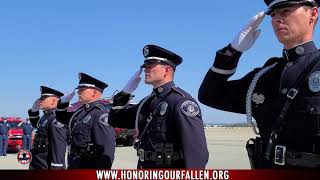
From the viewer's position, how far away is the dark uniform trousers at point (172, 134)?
4215 mm

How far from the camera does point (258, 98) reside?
284 cm

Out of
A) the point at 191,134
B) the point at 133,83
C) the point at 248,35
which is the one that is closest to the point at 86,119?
the point at 133,83

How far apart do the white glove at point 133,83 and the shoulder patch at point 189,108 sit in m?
1.08

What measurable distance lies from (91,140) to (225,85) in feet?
11.2

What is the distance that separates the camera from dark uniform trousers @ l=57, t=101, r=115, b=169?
588 centimetres

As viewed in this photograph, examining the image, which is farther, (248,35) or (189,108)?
(189,108)

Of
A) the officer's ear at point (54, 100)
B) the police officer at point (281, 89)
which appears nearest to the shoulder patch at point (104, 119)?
the officer's ear at point (54, 100)

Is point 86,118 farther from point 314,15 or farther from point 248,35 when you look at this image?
point 314,15

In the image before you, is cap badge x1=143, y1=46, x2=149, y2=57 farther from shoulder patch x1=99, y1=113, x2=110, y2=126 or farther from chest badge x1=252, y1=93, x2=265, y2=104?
chest badge x1=252, y1=93, x2=265, y2=104

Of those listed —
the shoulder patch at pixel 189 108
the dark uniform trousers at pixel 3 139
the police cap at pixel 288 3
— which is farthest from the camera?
the dark uniform trousers at pixel 3 139

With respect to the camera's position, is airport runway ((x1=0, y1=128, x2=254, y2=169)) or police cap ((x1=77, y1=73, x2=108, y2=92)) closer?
police cap ((x1=77, y1=73, x2=108, y2=92))

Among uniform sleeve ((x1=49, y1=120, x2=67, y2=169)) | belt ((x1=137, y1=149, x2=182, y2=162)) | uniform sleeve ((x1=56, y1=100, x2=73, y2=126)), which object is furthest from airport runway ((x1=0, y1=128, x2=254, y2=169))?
belt ((x1=137, y1=149, x2=182, y2=162))

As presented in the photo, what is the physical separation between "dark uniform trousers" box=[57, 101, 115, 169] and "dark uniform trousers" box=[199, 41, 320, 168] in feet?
10.1

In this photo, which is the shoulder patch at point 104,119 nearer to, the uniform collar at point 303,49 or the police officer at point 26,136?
the uniform collar at point 303,49
